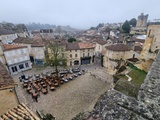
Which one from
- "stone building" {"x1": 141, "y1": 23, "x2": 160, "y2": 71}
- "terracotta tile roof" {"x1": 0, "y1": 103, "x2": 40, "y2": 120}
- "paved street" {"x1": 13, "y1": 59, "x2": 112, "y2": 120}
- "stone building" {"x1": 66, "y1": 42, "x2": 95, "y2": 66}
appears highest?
"stone building" {"x1": 141, "y1": 23, "x2": 160, "y2": 71}

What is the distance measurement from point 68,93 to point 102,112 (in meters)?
16.2

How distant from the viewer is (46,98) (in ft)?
53.2

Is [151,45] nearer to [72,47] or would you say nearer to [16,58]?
[72,47]

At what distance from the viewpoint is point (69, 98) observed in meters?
16.3

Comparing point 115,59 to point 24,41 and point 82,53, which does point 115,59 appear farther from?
point 24,41

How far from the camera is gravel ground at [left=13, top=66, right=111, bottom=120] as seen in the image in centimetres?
1378

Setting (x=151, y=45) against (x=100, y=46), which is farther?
(x=100, y=46)

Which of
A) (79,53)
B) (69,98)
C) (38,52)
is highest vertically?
(38,52)

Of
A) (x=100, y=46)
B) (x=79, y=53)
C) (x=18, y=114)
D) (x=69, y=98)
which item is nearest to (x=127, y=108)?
(x=18, y=114)

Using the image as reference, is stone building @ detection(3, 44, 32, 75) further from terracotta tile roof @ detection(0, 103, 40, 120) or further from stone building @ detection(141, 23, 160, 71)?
stone building @ detection(141, 23, 160, 71)

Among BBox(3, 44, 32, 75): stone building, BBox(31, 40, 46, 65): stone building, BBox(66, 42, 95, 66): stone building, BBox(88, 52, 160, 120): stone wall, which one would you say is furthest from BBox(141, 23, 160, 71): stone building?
BBox(3, 44, 32, 75): stone building

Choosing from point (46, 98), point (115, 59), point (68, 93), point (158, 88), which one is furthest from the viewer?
point (115, 59)

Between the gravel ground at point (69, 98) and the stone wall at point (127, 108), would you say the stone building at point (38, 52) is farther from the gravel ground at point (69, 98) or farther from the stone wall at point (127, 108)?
the stone wall at point (127, 108)

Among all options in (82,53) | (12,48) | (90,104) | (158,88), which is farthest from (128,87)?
(82,53)
